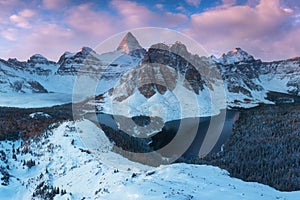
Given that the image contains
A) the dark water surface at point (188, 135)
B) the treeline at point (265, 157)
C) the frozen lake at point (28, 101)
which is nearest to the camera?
the treeline at point (265, 157)

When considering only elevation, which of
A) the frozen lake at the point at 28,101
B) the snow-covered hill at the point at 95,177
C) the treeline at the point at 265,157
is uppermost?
the frozen lake at the point at 28,101

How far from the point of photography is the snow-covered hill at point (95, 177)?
18062mm

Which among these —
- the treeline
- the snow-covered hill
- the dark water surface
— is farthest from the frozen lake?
the treeline

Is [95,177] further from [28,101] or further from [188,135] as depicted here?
[28,101]

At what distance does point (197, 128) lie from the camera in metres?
70.9

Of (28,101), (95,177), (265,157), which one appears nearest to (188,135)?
(265,157)

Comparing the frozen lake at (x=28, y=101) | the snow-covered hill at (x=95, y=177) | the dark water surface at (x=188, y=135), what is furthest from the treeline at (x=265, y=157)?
the frozen lake at (x=28, y=101)

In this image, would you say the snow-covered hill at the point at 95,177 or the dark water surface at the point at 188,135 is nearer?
the snow-covered hill at the point at 95,177

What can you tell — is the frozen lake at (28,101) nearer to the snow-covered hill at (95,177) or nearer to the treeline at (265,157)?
the snow-covered hill at (95,177)

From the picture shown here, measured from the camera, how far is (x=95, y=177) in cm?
2219

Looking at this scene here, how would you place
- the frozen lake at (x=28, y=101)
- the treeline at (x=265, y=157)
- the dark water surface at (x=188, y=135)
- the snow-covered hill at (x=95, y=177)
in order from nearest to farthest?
the snow-covered hill at (x=95, y=177) < the treeline at (x=265, y=157) < the dark water surface at (x=188, y=135) < the frozen lake at (x=28, y=101)

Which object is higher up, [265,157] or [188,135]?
[188,135]

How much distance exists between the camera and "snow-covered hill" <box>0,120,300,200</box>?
18.1 meters

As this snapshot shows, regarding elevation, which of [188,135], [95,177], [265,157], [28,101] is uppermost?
[28,101]
